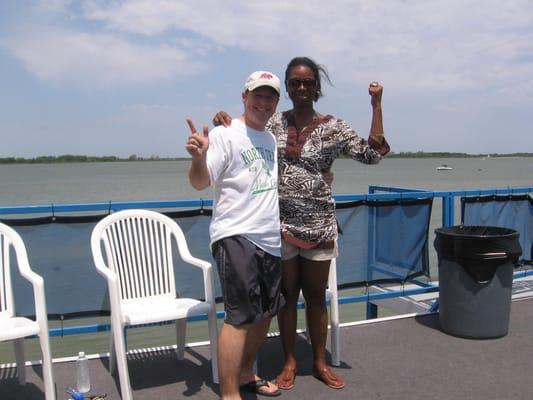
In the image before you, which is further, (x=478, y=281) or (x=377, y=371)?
(x=478, y=281)

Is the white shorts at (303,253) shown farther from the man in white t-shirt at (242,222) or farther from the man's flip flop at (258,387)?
the man's flip flop at (258,387)

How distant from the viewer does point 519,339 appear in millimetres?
4379

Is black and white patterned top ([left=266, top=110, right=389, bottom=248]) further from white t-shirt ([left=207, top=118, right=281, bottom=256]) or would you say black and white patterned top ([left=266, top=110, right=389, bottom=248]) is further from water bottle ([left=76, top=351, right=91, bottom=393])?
water bottle ([left=76, top=351, right=91, bottom=393])

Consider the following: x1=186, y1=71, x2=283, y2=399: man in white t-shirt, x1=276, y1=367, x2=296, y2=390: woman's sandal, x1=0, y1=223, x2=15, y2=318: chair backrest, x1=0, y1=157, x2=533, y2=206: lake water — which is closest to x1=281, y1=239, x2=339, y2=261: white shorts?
x1=186, y1=71, x2=283, y2=399: man in white t-shirt

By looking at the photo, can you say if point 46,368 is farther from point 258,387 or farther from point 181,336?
point 258,387

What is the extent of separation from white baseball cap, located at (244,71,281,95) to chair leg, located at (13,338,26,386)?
2.01 m

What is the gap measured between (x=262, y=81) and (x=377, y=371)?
2060 millimetres

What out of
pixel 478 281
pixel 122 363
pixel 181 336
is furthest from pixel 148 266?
pixel 478 281

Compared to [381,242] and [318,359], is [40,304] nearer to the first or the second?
[318,359]

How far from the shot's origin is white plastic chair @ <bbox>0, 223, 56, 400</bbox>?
2967 mm

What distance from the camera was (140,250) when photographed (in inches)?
149

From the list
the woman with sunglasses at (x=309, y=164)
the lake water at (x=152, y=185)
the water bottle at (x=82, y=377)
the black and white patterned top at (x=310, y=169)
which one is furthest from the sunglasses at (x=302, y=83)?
the lake water at (x=152, y=185)

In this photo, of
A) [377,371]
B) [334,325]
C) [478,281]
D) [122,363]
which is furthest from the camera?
[478,281]

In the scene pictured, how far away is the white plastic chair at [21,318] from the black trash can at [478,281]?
9.62 ft
